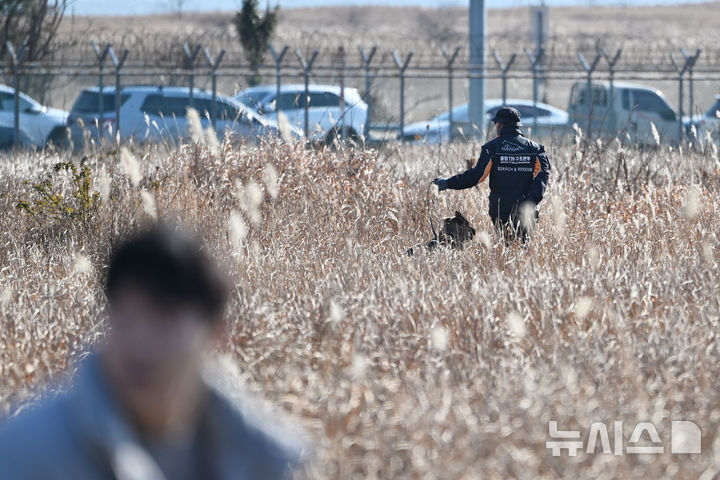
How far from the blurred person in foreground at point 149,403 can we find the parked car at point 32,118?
15.9 metres

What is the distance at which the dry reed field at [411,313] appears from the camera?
130 inches

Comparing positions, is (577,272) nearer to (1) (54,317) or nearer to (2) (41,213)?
(1) (54,317)

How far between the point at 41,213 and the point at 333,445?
4910mm

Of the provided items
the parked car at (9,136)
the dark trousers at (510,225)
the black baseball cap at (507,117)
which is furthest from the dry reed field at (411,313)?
the parked car at (9,136)

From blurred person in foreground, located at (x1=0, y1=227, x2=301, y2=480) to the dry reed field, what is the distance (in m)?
1.17

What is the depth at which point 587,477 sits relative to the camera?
3.18m

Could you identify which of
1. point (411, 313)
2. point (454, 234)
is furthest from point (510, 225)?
point (411, 313)

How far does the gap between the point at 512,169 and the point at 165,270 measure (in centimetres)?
598

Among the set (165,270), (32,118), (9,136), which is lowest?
(9,136)

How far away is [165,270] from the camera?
5.80 feet

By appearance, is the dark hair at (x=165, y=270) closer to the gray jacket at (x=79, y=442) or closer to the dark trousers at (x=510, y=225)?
the gray jacket at (x=79, y=442)

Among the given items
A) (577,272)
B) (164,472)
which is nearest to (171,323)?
(164,472)

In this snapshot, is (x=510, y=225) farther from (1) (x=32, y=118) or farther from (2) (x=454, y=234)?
(1) (x=32, y=118)

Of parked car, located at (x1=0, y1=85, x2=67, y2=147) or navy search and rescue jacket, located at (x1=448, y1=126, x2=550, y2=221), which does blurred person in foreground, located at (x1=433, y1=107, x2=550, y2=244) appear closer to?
navy search and rescue jacket, located at (x1=448, y1=126, x2=550, y2=221)
